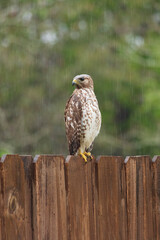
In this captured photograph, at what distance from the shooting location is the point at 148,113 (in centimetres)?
Answer: 1603

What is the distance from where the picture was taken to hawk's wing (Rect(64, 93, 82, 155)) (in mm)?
4652

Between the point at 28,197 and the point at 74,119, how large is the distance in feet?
5.98

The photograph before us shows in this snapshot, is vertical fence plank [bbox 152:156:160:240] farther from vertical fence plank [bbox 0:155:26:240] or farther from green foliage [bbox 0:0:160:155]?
green foliage [bbox 0:0:160:155]

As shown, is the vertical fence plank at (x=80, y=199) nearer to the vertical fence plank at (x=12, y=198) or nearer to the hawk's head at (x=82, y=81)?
the vertical fence plank at (x=12, y=198)

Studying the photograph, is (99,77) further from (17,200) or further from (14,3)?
(17,200)

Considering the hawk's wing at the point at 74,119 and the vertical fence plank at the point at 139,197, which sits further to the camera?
the hawk's wing at the point at 74,119

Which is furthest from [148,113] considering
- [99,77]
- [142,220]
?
[142,220]

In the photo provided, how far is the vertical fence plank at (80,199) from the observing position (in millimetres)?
3105

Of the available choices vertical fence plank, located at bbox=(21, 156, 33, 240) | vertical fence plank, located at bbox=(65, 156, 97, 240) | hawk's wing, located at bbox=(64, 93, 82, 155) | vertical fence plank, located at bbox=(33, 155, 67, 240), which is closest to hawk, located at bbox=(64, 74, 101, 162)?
hawk's wing, located at bbox=(64, 93, 82, 155)

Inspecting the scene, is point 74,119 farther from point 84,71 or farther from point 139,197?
point 84,71

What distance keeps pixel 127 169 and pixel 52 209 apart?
0.60 meters

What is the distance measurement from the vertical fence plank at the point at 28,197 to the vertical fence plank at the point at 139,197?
2.32 feet

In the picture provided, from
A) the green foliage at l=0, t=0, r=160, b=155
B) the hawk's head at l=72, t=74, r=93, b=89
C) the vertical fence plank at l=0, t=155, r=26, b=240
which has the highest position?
the green foliage at l=0, t=0, r=160, b=155

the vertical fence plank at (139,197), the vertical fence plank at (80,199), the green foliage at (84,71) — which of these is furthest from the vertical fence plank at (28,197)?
the green foliage at (84,71)
